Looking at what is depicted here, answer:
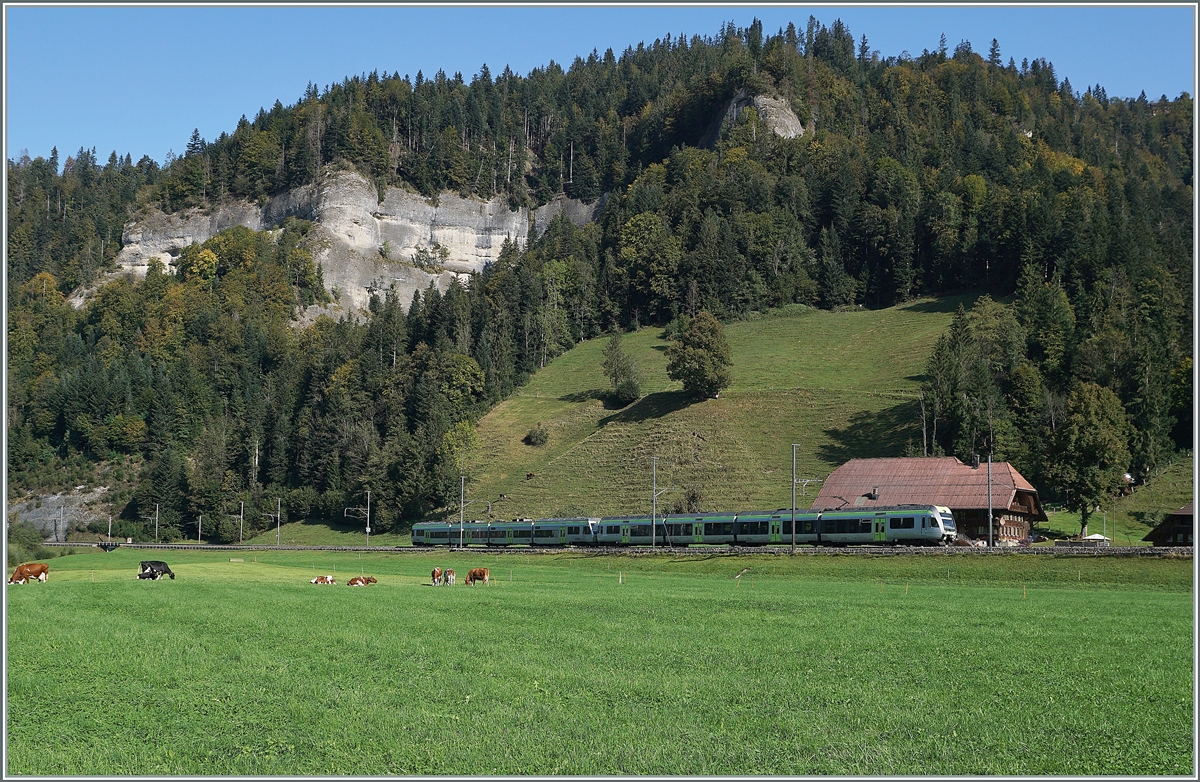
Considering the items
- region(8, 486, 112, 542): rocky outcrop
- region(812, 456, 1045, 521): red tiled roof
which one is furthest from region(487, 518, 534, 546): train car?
region(8, 486, 112, 542): rocky outcrop

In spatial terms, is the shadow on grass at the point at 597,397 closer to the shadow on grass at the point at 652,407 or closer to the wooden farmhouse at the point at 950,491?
the shadow on grass at the point at 652,407

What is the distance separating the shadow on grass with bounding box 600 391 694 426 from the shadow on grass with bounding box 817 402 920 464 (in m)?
20.1

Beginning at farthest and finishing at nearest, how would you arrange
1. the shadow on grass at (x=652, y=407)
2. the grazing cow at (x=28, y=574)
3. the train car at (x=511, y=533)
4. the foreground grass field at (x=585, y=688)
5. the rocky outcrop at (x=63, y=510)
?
1. the rocky outcrop at (x=63, y=510)
2. the shadow on grass at (x=652, y=407)
3. the train car at (x=511, y=533)
4. the grazing cow at (x=28, y=574)
5. the foreground grass field at (x=585, y=688)

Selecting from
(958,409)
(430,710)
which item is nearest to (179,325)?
(958,409)

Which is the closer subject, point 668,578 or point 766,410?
point 668,578

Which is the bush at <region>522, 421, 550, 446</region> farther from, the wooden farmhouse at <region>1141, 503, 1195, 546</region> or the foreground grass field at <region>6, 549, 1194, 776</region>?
the foreground grass field at <region>6, 549, 1194, 776</region>

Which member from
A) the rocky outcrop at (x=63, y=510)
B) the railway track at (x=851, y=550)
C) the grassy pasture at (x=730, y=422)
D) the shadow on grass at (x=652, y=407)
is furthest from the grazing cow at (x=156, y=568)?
the rocky outcrop at (x=63, y=510)

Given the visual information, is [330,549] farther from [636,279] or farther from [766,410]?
[636,279]

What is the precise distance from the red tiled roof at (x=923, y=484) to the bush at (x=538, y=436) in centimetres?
4199

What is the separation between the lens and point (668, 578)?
2108 inches

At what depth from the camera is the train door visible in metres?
65.2

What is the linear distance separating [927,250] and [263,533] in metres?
103

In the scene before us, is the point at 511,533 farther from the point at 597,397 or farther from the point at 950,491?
the point at 597,397

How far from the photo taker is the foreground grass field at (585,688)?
12.5 metres
